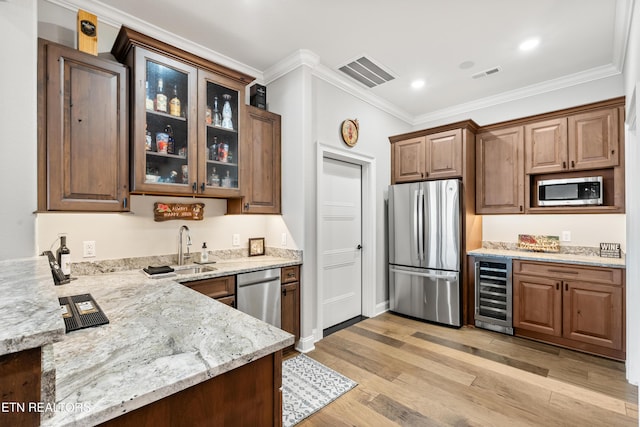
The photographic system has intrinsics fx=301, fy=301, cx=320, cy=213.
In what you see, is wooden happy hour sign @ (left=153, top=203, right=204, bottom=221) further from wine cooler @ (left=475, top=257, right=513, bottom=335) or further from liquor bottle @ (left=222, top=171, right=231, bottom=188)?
wine cooler @ (left=475, top=257, right=513, bottom=335)

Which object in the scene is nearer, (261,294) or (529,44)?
(261,294)

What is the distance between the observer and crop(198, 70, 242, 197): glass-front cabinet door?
103 inches

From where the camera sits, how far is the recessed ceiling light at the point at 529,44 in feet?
9.23

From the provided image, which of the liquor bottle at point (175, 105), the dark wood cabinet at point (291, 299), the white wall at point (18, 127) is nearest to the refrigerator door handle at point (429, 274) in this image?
the dark wood cabinet at point (291, 299)

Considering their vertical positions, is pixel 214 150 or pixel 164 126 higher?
pixel 164 126

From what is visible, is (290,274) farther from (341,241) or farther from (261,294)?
(341,241)

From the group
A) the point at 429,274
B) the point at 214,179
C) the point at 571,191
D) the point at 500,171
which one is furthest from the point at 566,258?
the point at 214,179

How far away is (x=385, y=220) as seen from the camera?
4.32m

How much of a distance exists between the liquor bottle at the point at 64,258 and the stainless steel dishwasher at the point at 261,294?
3.84ft

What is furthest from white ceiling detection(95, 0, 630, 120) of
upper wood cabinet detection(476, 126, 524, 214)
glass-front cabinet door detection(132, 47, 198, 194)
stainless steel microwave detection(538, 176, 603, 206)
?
stainless steel microwave detection(538, 176, 603, 206)

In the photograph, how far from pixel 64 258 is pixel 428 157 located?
3.88 meters

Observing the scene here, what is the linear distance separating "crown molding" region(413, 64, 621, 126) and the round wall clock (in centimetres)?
A: 167

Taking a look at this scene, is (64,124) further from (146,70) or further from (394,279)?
(394,279)

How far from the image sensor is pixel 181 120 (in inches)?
99.0
